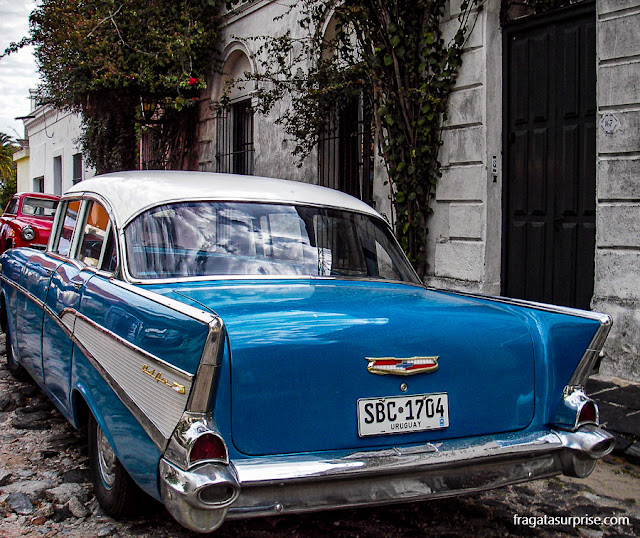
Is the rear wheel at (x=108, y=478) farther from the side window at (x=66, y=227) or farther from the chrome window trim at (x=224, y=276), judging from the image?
the side window at (x=66, y=227)

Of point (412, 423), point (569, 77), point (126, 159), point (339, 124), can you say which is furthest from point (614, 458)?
point (126, 159)

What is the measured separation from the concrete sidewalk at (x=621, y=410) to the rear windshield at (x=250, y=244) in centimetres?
176

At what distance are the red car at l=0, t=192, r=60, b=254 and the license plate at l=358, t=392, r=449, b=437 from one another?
10.6m

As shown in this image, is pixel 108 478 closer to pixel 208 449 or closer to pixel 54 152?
pixel 208 449

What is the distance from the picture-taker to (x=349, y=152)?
10594mm

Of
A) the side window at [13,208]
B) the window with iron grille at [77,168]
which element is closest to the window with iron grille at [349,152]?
the side window at [13,208]

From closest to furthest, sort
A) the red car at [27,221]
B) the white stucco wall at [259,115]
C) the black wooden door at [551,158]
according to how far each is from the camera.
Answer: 1. the black wooden door at [551,158]
2. the white stucco wall at [259,115]
3. the red car at [27,221]

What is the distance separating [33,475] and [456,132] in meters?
5.65

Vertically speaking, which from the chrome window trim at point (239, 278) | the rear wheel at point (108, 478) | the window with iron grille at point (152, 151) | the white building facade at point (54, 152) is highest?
the white building facade at point (54, 152)

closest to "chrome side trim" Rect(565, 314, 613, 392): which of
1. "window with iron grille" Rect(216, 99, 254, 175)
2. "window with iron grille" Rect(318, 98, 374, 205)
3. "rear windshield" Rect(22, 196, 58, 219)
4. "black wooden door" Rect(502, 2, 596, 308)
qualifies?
"black wooden door" Rect(502, 2, 596, 308)

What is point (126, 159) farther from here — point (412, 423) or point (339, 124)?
point (412, 423)

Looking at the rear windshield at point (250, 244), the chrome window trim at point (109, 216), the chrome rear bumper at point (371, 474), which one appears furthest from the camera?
the chrome window trim at point (109, 216)

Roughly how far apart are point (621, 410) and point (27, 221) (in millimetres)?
11028

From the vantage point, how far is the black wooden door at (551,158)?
6.87 m
